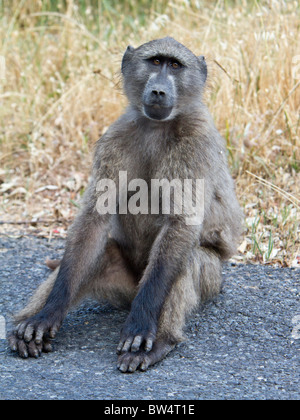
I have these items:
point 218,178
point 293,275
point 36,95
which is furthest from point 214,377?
point 36,95

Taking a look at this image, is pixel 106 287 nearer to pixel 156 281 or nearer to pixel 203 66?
pixel 156 281

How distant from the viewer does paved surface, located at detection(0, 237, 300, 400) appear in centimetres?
297

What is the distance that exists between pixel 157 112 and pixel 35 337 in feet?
4.33

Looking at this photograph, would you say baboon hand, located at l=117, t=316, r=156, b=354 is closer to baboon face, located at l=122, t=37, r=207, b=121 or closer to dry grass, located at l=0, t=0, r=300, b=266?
baboon face, located at l=122, t=37, r=207, b=121

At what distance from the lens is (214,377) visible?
10.3 feet

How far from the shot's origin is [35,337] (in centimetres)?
338

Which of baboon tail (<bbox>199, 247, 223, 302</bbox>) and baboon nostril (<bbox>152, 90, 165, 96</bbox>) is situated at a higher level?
baboon nostril (<bbox>152, 90, 165, 96</bbox>)

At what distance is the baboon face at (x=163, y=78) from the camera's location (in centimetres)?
361

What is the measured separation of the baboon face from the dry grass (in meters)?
1.32

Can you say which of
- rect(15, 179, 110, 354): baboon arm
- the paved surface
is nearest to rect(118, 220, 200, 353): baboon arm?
the paved surface

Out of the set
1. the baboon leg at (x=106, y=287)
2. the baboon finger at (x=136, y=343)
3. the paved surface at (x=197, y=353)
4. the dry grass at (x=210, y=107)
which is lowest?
the paved surface at (x=197, y=353)

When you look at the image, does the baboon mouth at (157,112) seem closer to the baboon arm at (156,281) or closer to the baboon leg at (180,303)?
the baboon arm at (156,281)

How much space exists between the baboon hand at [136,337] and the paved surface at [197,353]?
0.33ft

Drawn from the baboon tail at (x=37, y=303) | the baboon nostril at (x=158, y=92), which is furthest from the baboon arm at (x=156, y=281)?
the baboon nostril at (x=158, y=92)
